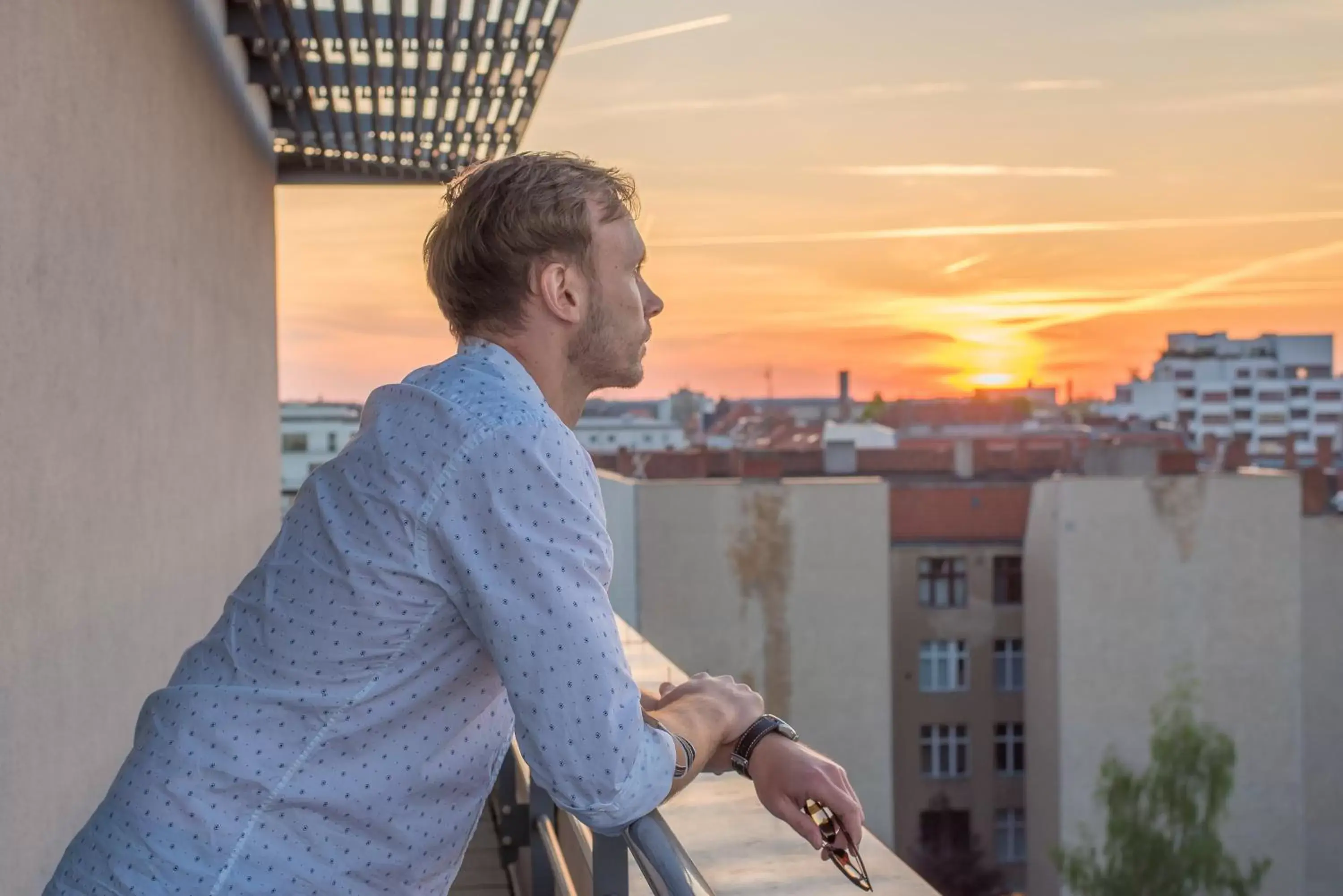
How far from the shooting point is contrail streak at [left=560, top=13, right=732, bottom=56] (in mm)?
8773

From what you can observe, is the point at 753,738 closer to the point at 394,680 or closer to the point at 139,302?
the point at 394,680

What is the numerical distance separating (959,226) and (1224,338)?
51045mm

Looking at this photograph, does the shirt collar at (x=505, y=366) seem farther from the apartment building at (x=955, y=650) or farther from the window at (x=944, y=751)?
the window at (x=944, y=751)

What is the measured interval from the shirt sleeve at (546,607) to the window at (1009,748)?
93.2 ft

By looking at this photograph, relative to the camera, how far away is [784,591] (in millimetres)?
25016

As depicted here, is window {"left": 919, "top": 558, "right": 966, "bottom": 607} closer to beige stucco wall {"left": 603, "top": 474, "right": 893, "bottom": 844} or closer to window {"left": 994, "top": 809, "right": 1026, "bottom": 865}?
beige stucco wall {"left": 603, "top": 474, "right": 893, "bottom": 844}

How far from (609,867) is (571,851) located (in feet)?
3.18

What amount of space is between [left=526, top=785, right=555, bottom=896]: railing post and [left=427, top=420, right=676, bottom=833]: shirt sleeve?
117 centimetres

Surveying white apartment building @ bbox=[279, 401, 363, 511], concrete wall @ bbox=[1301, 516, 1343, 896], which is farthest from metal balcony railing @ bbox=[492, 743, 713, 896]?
white apartment building @ bbox=[279, 401, 363, 511]

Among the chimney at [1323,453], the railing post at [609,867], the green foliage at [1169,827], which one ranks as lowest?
the green foliage at [1169,827]

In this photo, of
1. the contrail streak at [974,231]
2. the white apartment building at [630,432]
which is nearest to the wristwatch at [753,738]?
the contrail streak at [974,231]

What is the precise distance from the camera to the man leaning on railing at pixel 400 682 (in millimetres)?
1219

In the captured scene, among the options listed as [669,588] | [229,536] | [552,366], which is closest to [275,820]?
[552,366]

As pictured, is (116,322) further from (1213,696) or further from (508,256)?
(1213,696)
